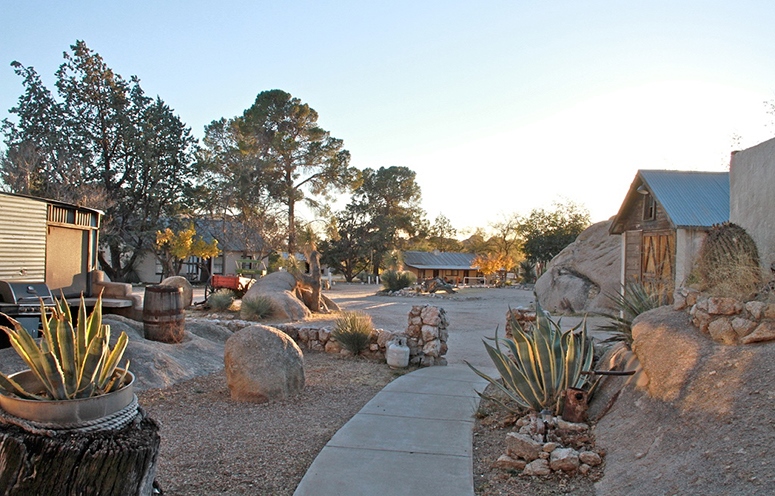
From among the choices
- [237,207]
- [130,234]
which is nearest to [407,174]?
[237,207]

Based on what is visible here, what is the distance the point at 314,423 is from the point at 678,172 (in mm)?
13586

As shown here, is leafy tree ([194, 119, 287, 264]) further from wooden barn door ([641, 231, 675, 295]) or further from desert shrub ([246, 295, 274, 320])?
wooden barn door ([641, 231, 675, 295])

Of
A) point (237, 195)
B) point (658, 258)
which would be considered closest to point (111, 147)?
point (237, 195)

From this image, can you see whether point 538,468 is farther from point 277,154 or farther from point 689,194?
point 277,154

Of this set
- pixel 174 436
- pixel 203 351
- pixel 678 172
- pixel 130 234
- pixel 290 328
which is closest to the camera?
pixel 174 436

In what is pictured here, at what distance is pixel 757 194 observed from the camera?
28.8ft

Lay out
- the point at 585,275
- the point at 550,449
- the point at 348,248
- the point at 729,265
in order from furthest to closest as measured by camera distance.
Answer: the point at 348,248, the point at 585,275, the point at 729,265, the point at 550,449

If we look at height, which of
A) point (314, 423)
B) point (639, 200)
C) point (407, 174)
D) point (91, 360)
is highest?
point (407, 174)

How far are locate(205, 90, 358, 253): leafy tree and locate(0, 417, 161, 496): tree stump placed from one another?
33.8m

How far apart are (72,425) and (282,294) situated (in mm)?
13467

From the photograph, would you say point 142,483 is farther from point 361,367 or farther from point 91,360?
point 361,367

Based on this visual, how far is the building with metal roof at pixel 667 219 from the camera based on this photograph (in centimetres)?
1327

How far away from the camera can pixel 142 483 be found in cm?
276

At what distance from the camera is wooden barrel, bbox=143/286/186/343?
28.2ft
